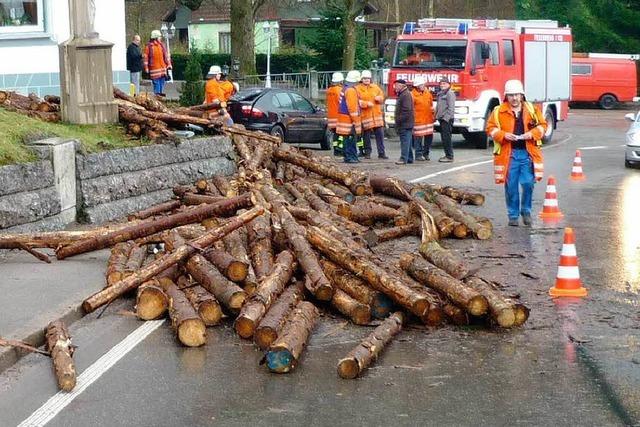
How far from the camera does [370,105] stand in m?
24.5

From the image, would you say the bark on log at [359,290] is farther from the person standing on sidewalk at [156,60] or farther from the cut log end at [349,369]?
the person standing on sidewalk at [156,60]

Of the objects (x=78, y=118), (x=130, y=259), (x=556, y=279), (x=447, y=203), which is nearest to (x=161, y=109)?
(x=78, y=118)

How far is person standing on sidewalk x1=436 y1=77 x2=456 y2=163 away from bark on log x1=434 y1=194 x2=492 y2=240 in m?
10.1

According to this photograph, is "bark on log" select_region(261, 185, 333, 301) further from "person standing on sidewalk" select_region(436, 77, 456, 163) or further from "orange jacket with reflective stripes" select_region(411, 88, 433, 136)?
"person standing on sidewalk" select_region(436, 77, 456, 163)

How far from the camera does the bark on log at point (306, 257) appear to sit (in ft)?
30.2

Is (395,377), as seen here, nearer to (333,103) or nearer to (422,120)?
(422,120)

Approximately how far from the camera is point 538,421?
6.50 m

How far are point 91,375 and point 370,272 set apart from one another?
274cm

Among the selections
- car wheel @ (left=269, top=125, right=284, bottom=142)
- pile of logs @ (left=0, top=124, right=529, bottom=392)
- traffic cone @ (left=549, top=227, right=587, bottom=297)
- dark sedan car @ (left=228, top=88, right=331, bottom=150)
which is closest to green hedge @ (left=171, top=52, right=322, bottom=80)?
dark sedan car @ (left=228, top=88, right=331, bottom=150)

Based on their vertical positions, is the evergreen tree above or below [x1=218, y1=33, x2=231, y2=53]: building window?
below

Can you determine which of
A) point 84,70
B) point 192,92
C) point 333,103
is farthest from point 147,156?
point 192,92

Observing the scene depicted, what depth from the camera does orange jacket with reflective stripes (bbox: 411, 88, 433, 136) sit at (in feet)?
80.1

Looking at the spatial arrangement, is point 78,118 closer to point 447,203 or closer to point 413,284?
point 447,203

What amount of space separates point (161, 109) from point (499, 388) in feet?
36.9
